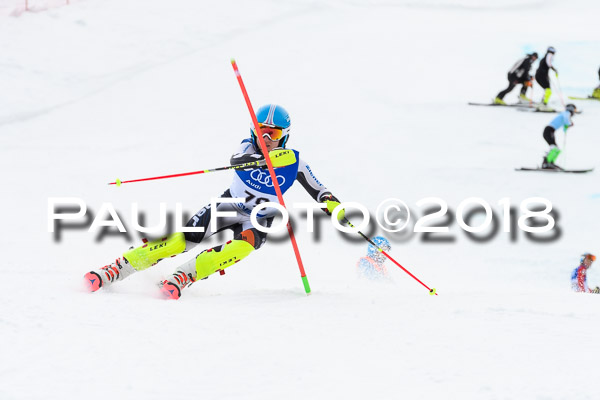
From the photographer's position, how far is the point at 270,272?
754 cm

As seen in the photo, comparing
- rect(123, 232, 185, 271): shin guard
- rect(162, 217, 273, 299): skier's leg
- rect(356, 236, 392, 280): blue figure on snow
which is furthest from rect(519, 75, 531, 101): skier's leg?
rect(123, 232, 185, 271): shin guard

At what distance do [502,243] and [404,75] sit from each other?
7.94m

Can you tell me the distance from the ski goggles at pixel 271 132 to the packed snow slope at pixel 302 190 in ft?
3.66

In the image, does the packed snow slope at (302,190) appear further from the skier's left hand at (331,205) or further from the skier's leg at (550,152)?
the skier's left hand at (331,205)

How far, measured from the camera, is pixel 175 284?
181 inches

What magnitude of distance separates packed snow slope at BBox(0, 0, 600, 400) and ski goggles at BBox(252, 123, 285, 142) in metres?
1.12

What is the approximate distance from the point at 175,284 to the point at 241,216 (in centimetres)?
84

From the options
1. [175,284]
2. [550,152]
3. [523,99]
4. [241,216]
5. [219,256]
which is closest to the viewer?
[175,284]

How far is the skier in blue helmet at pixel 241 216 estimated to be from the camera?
4789 millimetres

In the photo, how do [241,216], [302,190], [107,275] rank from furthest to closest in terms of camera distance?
[302,190]
[241,216]
[107,275]

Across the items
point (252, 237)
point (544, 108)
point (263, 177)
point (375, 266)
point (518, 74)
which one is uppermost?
point (518, 74)

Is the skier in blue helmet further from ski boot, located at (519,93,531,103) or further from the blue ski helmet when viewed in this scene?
ski boot, located at (519,93,531,103)

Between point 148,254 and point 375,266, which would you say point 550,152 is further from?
point 148,254

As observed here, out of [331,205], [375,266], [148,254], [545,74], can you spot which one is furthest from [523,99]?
[148,254]
